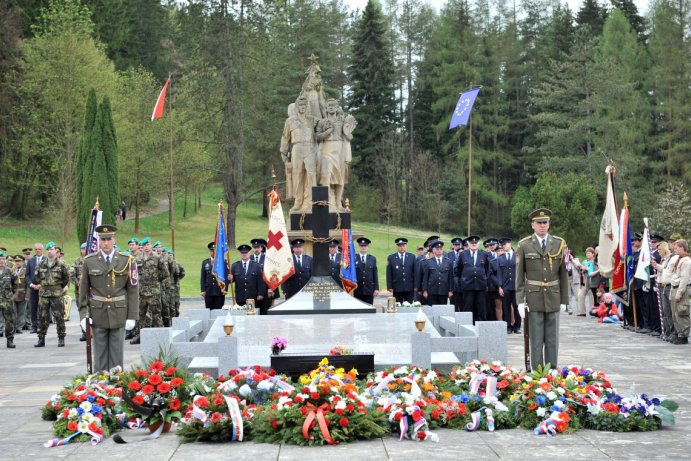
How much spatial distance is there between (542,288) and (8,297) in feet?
37.0

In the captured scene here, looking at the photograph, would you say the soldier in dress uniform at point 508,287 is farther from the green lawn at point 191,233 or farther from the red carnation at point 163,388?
Result: the green lawn at point 191,233

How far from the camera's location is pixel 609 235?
1688cm

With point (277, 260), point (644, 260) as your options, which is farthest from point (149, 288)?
point (644, 260)

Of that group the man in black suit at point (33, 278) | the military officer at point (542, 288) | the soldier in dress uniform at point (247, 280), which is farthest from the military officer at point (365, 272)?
the military officer at point (542, 288)

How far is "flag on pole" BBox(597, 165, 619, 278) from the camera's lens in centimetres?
1631

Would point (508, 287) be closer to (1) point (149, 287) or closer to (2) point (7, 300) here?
(1) point (149, 287)

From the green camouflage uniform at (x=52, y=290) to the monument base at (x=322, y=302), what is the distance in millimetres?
4147

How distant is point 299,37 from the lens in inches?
2456

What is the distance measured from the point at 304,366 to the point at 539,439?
2.88 m

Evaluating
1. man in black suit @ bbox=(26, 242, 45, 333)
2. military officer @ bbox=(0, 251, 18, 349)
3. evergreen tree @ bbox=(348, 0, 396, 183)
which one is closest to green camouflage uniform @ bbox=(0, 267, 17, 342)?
military officer @ bbox=(0, 251, 18, 349)

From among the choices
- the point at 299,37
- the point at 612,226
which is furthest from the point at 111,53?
the point at 612,226

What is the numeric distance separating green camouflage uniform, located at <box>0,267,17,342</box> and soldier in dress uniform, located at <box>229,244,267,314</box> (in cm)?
427

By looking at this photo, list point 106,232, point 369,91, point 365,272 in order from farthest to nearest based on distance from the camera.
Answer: point 369,91 < point 365,272 < point 106,232

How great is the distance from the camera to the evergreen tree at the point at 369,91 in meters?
62.6
